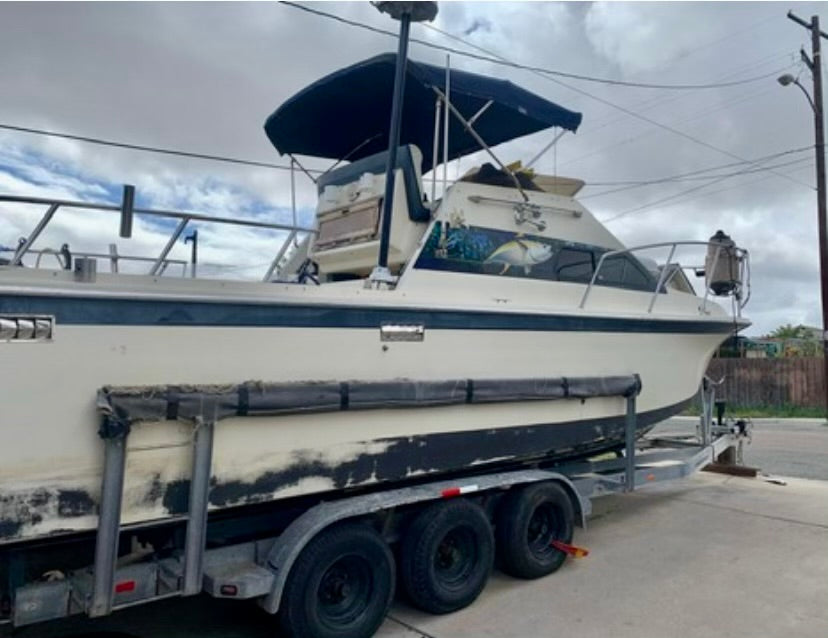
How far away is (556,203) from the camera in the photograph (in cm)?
520

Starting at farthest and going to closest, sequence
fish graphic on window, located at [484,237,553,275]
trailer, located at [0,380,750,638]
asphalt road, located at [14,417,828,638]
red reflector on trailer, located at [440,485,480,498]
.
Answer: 1. fish graphic on window, located at [484,237,553,275]
2. red reflector on trailer, located at [440,485,480,498]
3. asphalt road, located at [14,417,828,638]
4. trailer, located at [0,380,750,638]

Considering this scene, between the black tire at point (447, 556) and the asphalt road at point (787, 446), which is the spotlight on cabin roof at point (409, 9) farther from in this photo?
the asphalt road at point (787, 446)

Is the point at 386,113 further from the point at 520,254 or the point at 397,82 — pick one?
the point at 520,254

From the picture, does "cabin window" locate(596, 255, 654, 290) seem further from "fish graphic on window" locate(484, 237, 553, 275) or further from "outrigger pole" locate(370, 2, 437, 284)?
"outrigger pole" locate(370, 2, 437, 284)

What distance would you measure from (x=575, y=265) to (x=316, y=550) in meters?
2.93

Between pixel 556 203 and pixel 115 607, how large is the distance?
397cm

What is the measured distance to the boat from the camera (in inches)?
115

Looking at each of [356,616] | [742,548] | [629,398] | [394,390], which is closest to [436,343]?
[394,390]

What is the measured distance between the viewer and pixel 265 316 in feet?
11.3

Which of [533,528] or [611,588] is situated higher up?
[533,528]

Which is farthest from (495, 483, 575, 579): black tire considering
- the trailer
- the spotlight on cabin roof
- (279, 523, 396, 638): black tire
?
the spotlight on cabin roof

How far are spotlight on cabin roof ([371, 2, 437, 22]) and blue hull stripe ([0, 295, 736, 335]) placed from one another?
6.10 feet

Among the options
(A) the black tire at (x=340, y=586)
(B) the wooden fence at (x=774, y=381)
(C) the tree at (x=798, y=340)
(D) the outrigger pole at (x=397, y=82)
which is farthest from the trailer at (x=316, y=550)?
(C) the tree at (x=798, y=340)


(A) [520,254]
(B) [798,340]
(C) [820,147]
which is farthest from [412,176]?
(B) [798,340]
